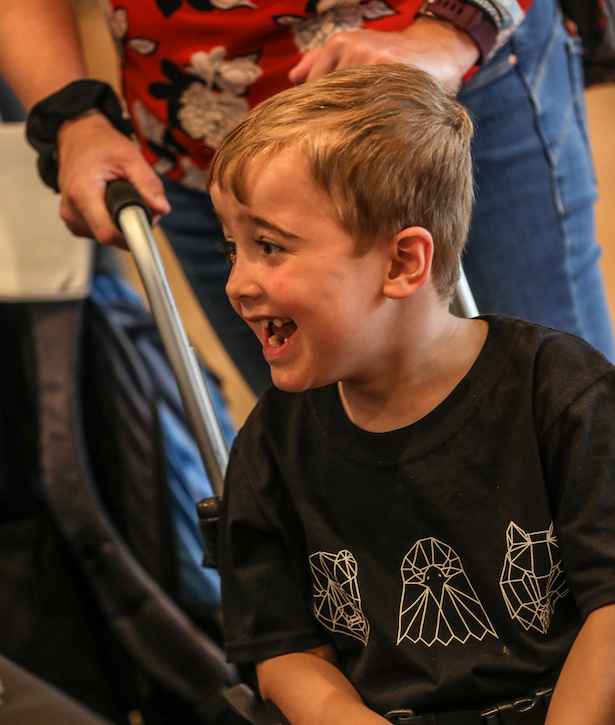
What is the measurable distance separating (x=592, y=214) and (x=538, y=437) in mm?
446

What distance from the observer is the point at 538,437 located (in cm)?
65

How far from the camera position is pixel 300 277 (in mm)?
634

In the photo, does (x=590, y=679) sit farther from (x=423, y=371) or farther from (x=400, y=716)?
(x=423, y=371)

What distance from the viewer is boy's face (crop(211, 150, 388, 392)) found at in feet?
2.06

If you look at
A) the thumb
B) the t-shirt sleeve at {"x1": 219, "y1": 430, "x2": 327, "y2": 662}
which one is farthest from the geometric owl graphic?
the thumb

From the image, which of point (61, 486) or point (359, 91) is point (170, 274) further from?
point (359, 91)

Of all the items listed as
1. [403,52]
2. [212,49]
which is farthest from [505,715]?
[212,49]

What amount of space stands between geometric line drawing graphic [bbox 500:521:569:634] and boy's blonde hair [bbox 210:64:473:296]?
264mm

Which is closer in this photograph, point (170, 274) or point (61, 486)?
point (61, 486)

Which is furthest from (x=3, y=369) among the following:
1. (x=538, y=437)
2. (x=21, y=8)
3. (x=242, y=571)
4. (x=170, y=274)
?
(x=170, y=274)

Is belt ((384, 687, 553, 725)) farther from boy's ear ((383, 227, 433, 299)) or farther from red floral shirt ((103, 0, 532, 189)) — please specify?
red floral shirt ((103, 0, 532, 189))

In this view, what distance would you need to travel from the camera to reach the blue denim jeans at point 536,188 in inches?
34.9

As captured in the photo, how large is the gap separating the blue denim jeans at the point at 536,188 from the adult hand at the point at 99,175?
1.22 ft

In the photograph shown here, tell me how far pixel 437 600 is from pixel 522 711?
11cm
